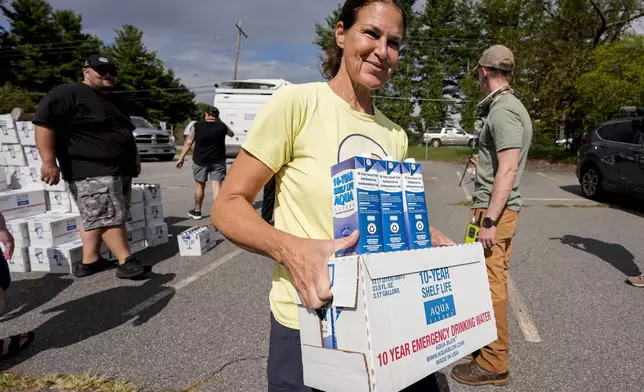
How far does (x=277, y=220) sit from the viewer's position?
4.37 ft

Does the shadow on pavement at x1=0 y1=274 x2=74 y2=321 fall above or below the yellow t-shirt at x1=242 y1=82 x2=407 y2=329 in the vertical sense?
below

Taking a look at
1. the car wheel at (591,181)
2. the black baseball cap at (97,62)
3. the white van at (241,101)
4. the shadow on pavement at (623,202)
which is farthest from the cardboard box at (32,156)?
the car wheel at (591,181)

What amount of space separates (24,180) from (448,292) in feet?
21.7

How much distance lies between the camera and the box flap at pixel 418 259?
92 centimetres

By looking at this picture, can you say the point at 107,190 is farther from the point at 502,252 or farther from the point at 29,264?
the point at 502,252

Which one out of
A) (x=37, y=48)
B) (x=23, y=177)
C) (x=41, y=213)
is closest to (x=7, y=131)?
(x=23, y=177)

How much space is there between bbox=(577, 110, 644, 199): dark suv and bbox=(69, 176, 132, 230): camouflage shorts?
890cm

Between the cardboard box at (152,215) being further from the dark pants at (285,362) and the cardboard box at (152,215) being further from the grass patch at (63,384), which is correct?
the dark pants at (285,362)

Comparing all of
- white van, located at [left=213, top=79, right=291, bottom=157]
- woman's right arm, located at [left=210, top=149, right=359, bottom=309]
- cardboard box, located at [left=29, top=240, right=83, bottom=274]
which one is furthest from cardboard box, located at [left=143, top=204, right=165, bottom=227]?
white van, located at [left=213, top=79, right=291, bottom=157]

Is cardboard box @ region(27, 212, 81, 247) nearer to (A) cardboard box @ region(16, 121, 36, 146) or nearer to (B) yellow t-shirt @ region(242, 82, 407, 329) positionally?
(A) cardboard box @ region(16, 121, 36, 146)

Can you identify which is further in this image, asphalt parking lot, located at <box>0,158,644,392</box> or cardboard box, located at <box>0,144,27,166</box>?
cardboard box, located at <box>0,144,27,166</box>

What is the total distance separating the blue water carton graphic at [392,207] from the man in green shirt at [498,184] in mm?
1546

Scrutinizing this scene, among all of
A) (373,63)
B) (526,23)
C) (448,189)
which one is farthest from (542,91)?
(373,63)

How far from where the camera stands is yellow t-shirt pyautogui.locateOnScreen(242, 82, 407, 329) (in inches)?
46.8
